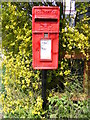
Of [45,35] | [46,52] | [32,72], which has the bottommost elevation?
[32,72]

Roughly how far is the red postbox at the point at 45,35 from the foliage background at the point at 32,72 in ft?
1.29

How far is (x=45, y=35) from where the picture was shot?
2.34 m

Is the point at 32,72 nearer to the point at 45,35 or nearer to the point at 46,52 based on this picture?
the point at 46,52

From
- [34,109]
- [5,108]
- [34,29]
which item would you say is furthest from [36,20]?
[5,108]

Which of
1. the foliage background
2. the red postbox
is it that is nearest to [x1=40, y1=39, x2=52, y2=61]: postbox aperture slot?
the red postbox

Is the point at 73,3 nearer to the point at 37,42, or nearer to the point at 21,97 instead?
the point at 37,42

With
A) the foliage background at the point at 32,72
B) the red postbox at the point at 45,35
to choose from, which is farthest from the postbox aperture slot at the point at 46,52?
the foliage background at the point at 32,72

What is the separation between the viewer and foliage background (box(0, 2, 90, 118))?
8.91ft

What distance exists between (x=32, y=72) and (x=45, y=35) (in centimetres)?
91

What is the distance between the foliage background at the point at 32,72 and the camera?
8.91 feet

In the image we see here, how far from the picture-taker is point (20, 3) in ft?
9.17

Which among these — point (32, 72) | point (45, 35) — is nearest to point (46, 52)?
point (45, 35)

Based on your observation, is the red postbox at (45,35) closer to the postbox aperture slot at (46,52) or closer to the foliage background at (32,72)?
the postbox aperture slot at (46,52)

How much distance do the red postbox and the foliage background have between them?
0.39 m
